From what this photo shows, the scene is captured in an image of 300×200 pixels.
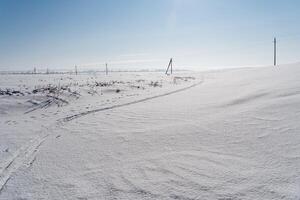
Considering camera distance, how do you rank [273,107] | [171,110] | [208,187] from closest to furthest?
1. [208,187]
2. [273,107]
3. [171,110]

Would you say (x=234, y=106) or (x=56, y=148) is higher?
(x=234, y=106)

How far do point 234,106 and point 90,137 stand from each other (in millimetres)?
3603

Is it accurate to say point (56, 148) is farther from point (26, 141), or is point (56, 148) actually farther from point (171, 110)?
point (171, 110)

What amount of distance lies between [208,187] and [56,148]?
115 inches

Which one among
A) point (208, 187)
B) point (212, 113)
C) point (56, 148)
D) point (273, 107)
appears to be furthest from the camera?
point (212, 113)

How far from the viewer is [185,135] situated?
4781 mm

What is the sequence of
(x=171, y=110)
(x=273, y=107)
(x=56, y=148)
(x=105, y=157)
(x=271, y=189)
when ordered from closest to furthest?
(x=271, y=189)
(x=105, y=157)
(x=56, y=148)
(x=273, y=107)
(x=171, y=110)

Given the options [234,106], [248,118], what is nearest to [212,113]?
[234,106]

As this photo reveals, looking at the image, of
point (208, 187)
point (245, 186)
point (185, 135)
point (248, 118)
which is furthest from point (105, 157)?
point (248, 118)

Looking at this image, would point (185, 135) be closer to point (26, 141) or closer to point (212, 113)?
point (212, 113)

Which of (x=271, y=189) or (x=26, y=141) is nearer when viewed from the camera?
(x=271, y=189)

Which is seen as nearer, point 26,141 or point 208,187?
point 208,187

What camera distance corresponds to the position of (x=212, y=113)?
6289mm

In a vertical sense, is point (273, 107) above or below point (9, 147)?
above
